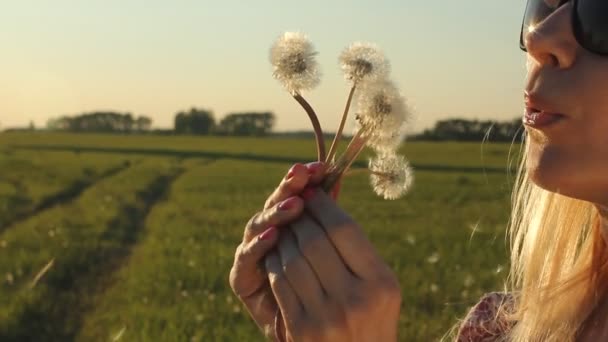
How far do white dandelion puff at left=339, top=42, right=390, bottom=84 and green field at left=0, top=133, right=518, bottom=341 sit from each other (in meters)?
1.13

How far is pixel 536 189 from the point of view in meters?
2.55

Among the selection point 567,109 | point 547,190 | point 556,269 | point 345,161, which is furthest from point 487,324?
point 345,161

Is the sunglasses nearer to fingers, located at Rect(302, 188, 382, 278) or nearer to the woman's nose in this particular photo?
the woman's nose

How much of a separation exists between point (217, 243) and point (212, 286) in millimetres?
3168

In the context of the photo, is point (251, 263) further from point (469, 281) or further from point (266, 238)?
point (469, 281)

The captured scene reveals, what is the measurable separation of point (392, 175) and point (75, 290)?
25.2 feet

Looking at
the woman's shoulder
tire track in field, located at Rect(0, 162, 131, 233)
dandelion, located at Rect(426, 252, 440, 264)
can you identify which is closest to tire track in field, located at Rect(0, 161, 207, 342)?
tire track in field, located at Rect(0, 162, 131, 233)

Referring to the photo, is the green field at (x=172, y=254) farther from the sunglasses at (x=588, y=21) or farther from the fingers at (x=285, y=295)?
the fingers at (x=285, y=295)

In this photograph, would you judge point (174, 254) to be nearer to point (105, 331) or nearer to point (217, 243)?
point (217, 243)

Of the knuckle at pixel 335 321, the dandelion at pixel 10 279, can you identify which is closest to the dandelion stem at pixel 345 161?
the knuckle at pixel 335 321

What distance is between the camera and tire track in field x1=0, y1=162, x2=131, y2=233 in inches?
606

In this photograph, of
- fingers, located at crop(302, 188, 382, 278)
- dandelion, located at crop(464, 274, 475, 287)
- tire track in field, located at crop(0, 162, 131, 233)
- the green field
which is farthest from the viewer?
tire track in field, located at crop(0, 162, 131, 233)

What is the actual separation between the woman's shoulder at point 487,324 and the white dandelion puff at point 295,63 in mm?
1000

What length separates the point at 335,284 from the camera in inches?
68.3
